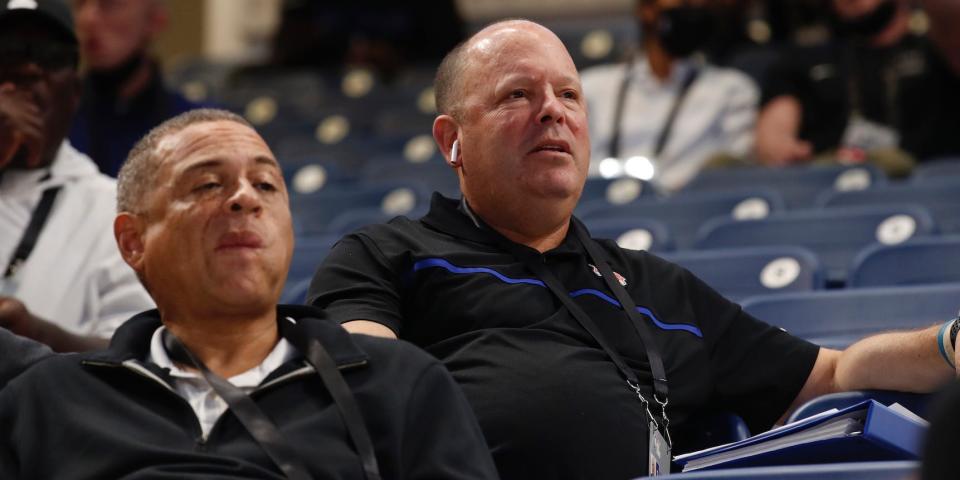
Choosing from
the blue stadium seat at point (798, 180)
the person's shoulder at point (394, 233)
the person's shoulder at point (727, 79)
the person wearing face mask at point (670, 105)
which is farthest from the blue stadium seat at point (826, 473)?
the person's shoulder at point (727, 79)

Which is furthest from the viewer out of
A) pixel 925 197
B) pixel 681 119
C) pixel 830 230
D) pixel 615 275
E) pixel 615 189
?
pixel 681 119

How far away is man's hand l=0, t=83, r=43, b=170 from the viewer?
313cm

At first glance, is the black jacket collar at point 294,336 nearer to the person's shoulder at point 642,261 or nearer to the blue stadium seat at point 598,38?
the person's shoulder at point 642,261

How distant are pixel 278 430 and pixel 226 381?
11 cm

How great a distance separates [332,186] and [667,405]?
3454mm

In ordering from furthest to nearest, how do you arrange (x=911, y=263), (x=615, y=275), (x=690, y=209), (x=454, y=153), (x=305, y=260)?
1. (x=690, y=209)
2. (x=305, y=260)
3. (x=911, y=263)
4. (x=454, y=153)
5. (x=615, y=275)

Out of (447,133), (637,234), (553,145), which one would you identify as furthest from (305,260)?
(553,145)

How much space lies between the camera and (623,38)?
8.03m

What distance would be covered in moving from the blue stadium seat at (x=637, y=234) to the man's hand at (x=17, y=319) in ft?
5.24

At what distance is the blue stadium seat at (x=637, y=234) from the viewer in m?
3.78

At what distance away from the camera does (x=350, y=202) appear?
5.18 meters

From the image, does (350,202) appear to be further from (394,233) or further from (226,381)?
(226,381)

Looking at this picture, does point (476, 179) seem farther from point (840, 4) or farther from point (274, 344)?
point (840, 4)

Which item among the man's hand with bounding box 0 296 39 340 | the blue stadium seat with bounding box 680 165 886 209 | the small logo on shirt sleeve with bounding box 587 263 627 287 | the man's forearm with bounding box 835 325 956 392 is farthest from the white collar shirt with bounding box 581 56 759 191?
the man's hand with bounding box 0 296 39 340
